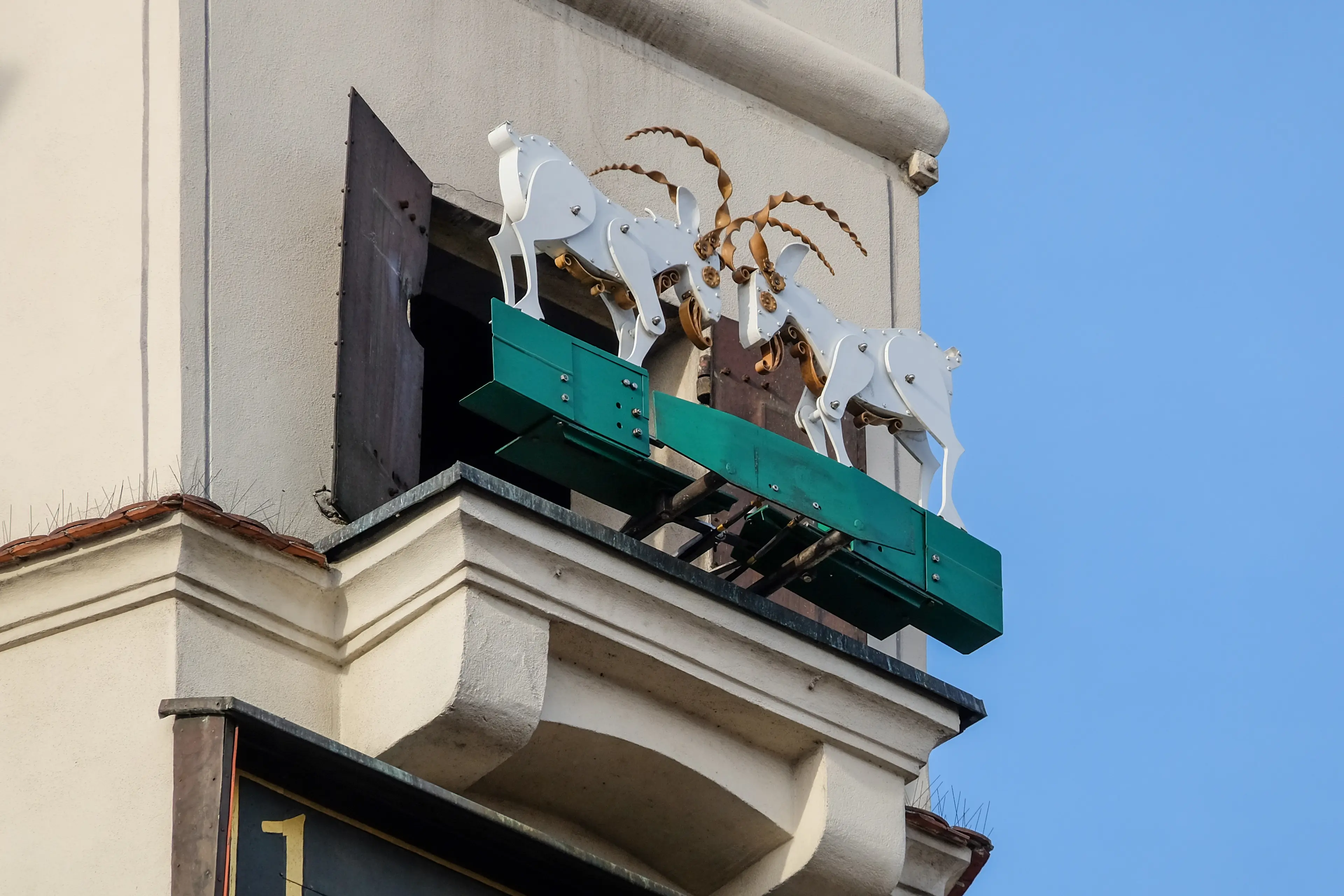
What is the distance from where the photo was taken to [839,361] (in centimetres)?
1228

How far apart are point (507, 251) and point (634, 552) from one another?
131cm

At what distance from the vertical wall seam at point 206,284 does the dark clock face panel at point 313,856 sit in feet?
5.11

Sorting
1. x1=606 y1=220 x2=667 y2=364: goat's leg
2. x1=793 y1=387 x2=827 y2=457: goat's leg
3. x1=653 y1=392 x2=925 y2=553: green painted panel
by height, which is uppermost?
x1=606 y1=220 x2=667 y2=364: goat's leg

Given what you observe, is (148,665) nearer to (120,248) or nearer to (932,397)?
(120,248)

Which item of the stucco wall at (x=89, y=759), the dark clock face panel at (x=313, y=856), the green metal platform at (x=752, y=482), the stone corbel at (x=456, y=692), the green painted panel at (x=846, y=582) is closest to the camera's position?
the dark clock face panel at (x=313, y=856)

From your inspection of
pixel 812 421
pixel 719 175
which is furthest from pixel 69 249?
pixel 812 421

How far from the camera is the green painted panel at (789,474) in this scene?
11.4 metres

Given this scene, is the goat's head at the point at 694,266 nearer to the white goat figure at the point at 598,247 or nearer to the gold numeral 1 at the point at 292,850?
the white goat figure at the point at 598,247

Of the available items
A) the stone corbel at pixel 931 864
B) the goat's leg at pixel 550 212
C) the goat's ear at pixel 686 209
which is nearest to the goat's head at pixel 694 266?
the goat's ear at pixel 686 209

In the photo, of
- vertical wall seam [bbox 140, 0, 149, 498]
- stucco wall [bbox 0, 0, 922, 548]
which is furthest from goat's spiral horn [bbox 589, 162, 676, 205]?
vertical wall seam [bbox 140, 0, 149, 498]

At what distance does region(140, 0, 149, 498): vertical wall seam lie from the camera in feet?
36.1

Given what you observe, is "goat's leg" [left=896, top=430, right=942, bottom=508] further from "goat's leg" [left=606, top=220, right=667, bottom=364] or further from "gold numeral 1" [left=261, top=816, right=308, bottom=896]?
"gold numeral 1" [left=261, top=816, right=308, bottom=896]

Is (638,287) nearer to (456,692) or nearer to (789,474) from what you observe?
(789,474)

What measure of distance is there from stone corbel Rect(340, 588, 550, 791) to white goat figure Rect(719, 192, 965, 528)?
1891mm
